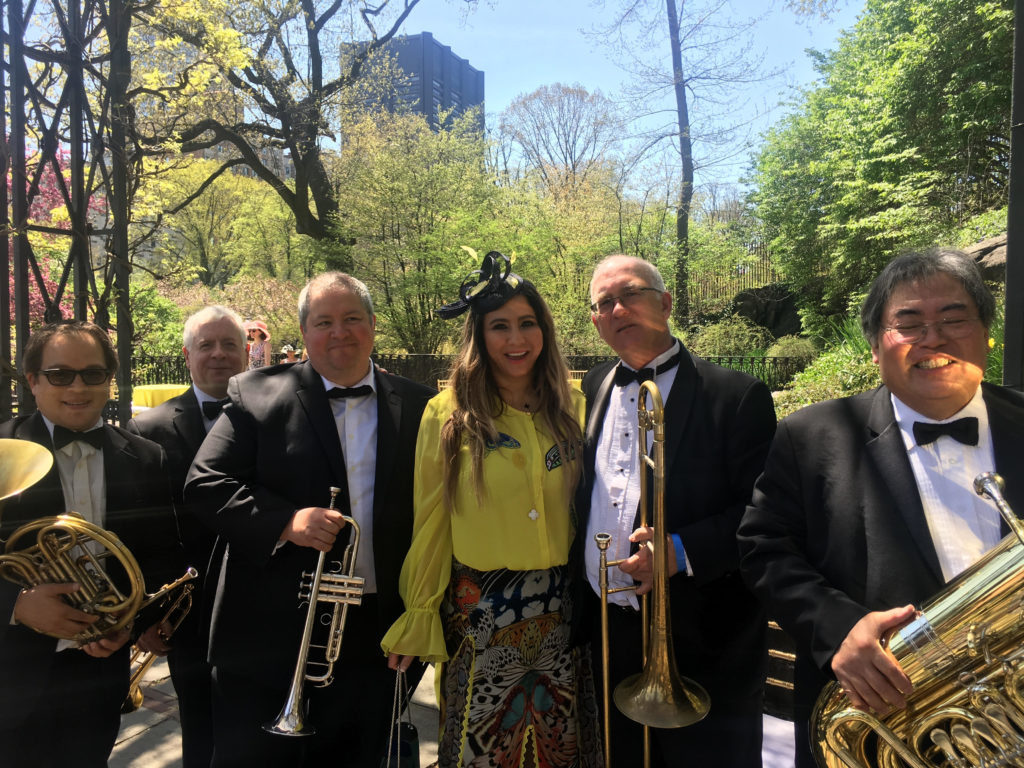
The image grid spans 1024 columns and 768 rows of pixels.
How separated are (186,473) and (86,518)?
550 millimetres

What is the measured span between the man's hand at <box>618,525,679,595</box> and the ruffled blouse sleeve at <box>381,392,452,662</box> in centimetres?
69

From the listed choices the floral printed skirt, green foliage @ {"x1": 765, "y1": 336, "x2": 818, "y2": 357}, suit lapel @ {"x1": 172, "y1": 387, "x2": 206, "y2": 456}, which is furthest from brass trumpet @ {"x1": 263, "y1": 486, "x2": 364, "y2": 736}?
green foliage @ {"x1": 765, "y1": 336, "x2": 818, "y2": 357}

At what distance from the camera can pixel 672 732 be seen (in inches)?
86.6

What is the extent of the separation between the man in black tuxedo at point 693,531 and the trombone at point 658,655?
97 millimetres

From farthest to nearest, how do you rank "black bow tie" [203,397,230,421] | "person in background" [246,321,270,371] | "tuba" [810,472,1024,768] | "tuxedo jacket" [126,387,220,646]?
"person in background" [246,321,270,371]
"black bow tie" [203,397,230,421]
"tuxedo jacket" [126,387,220,646]
"tuba" [810,472,1024,768]

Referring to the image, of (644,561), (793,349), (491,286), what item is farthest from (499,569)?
(793,349)

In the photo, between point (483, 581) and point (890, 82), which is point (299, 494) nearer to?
point (483, 581)

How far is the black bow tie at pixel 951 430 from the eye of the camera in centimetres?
163

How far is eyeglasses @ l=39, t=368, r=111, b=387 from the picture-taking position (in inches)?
93.0

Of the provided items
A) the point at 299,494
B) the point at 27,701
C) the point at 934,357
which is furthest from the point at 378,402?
the point at 934,357

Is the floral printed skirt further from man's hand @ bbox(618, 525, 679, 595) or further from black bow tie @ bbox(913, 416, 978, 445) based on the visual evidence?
black bow tie @ bbox(913, 416, 978, 445)

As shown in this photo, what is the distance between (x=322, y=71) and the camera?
1811 cm

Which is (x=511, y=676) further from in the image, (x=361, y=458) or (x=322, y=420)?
(x=322, y=420)

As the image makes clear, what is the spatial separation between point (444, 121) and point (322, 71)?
148 inches
